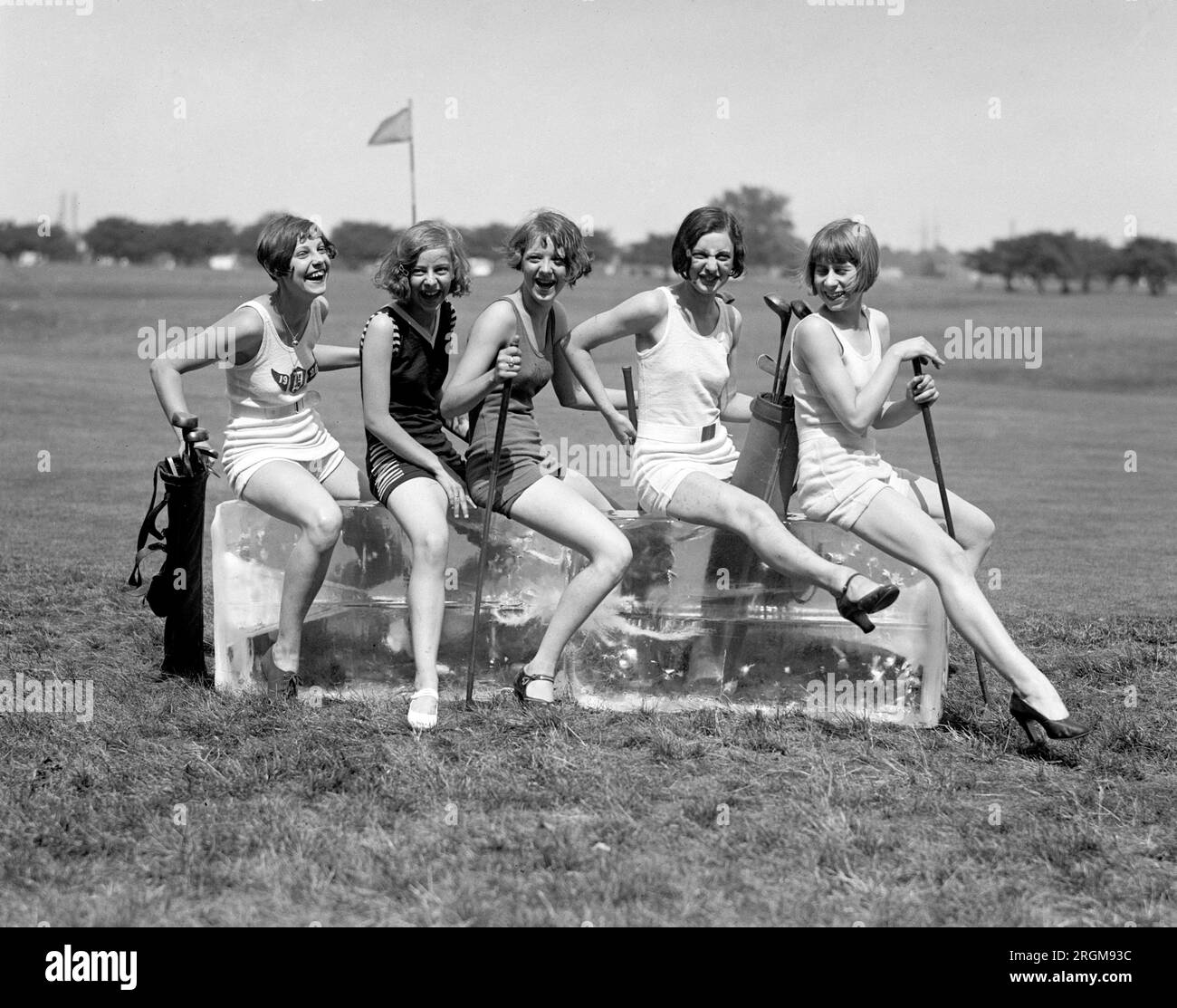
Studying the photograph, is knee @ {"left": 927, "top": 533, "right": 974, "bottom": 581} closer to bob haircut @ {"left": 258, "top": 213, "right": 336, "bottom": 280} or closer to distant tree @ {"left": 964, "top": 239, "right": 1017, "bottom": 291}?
bob haircut @ {"left": 258, "top": 213, "right": 336, "bottom": 280}

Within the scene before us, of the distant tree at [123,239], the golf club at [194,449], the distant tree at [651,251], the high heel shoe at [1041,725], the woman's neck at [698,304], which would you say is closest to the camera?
the high heel shoe at [1041,725]

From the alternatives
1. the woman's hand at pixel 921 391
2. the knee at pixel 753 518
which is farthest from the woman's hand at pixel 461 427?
the woman's hand at pixel 921 391

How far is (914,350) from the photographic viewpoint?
5676 millimetres

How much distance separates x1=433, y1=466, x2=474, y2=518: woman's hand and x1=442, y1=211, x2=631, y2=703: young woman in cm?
9

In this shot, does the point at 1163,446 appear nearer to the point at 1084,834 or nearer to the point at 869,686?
the point at 869,686

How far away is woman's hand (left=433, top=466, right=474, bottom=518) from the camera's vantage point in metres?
5.81

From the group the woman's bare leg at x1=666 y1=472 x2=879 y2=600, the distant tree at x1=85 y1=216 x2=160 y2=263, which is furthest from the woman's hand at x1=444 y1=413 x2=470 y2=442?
the distant tree at x1=85 y1=216 x2=160 y2=263

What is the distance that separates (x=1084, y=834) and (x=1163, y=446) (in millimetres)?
16449

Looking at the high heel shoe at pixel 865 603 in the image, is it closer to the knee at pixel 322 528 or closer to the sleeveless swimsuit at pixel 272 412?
the knee at pixel 322 528

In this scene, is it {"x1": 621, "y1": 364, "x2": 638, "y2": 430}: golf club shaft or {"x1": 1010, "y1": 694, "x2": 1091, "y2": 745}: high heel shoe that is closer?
{"x1": 1010, "y1": 694, "x2": 1091, "y2": 745}: high heel shoe

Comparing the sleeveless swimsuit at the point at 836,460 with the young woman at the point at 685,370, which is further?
the young woman at the point at 685,370

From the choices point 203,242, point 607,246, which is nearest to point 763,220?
point 607,246

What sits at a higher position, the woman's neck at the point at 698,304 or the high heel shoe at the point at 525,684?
the woman's neck at the point at 698,304

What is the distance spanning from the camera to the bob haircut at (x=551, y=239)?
5797 millimetres
